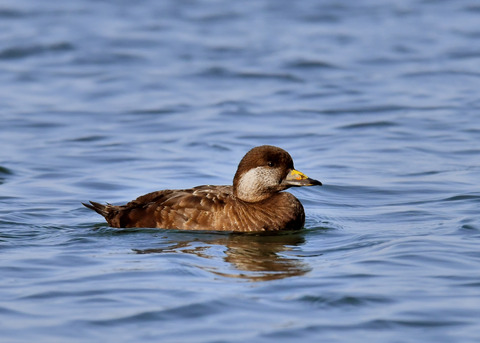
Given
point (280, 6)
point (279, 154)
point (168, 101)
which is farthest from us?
point (280, 6)

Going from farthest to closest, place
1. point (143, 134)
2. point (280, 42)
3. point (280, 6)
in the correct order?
point (280, 6) → point (280, 42) → point (143, 134)

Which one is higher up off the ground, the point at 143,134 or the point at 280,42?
the point at 280,42

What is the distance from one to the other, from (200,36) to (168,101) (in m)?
6.00

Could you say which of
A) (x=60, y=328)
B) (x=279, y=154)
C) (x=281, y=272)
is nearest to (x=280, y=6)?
(x=279, y=154)

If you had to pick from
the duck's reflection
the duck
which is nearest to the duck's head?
the duck

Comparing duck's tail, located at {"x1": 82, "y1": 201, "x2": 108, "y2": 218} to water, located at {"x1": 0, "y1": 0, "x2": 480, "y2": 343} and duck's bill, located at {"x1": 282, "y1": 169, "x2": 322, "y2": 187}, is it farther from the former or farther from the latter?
duck's bill, located at {"x1": 282, "y1": 169, "x2": 322, "y2": 187}

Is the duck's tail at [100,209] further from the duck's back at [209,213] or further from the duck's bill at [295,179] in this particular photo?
the duck's bill at [295,179]

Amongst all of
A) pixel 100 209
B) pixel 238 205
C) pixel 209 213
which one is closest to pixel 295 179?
pixel 238 205

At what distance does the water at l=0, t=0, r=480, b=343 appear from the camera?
7664 millimetres

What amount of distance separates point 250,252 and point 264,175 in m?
1.26

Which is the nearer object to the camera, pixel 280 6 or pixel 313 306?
pixel 313 306

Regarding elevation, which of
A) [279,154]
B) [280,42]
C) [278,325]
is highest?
[280,42]

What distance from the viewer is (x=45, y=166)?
14.5 metres

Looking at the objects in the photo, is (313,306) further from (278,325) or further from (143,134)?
(143,134)
